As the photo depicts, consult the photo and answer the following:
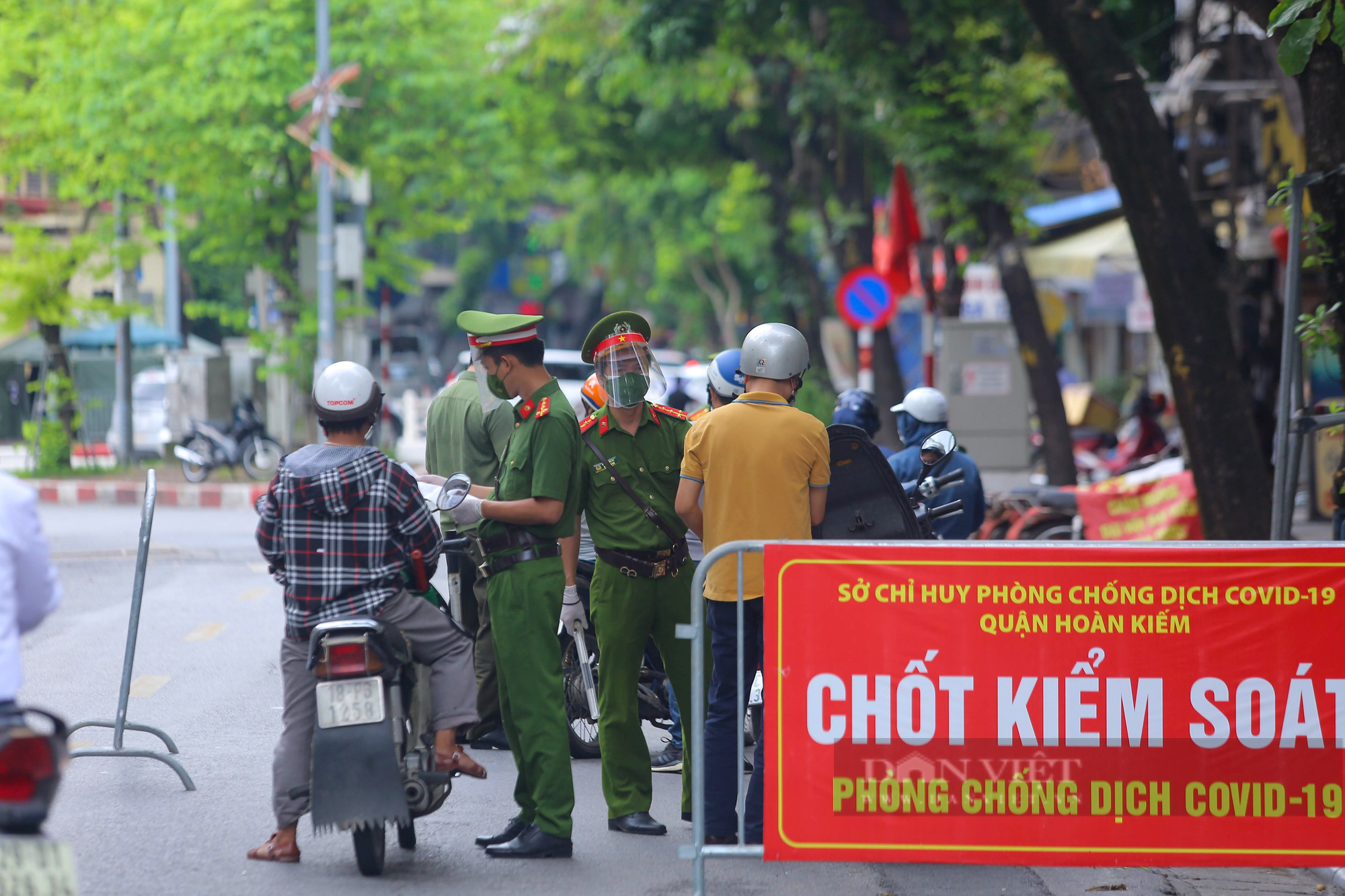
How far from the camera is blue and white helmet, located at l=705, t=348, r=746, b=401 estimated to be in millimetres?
6703

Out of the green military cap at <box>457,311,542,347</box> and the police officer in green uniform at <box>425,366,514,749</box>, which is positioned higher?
the green military cap at <box>457,311,542,347</box>

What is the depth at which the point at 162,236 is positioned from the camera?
21.0m

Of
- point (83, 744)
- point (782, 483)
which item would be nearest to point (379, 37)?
point (83, 744)

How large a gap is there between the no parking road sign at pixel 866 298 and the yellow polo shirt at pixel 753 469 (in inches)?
442

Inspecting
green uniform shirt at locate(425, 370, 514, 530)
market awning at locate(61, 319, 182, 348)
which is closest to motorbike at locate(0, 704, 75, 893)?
green uniform shirt at locate(425, 370, 514, 530)

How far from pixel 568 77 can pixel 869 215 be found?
8.42m

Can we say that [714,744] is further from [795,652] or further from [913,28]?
[913,28]

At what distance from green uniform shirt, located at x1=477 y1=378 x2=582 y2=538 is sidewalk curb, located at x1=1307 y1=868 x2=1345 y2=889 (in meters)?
2.76

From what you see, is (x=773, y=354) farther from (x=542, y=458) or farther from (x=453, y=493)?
(x=453, y=493)

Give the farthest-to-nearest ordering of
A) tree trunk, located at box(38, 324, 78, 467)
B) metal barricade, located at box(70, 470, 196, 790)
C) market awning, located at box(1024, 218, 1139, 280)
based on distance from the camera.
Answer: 1. tree trunk, located at box(38, 324, 78, 467)
2. market awning, located at box(1024, 218, 1139, 280)
3. metal barricade, located at box(70, 470, 196, 790)

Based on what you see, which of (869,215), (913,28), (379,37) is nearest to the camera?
(913,28)

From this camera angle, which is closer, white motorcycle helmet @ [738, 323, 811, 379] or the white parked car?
white motorcycle helmet @ [738, 323, 811, 379]

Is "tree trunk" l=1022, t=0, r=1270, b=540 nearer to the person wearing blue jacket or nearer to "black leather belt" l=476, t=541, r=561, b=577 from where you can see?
the person wearing blue jacket

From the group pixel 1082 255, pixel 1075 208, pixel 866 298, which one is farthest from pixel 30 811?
pixel 1075 208
